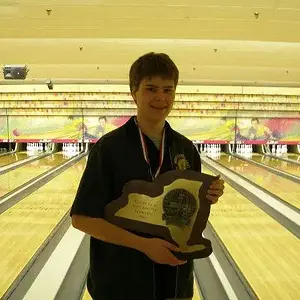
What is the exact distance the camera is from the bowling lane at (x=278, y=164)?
841 cm

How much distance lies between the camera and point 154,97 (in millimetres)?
1203

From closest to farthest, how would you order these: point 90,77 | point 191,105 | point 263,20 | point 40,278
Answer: point 40,278
point 263,20
point 90,77
point 191,105

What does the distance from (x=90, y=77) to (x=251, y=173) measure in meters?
4.30

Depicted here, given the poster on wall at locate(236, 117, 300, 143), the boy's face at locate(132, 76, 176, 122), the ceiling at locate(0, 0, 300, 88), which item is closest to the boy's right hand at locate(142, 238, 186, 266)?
the boy's face at locate(132, 76, 176, 122)

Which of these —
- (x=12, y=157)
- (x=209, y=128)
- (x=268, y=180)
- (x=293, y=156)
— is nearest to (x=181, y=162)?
(x=268, y=180)

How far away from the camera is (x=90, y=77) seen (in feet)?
30.8

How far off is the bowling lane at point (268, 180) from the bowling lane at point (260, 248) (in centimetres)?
84

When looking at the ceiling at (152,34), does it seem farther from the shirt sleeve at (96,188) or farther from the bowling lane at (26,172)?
the shirt sleeve at (96,188)

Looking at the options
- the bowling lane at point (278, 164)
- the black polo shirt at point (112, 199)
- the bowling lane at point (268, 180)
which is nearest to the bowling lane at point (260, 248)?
the bowling lane at point (268, 180)

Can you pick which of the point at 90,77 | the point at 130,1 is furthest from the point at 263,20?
the point at 90,77

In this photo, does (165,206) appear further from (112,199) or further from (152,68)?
(152,68)

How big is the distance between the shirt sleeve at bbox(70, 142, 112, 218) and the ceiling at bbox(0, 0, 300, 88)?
3.22m

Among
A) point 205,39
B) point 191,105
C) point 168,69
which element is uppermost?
point 205,39

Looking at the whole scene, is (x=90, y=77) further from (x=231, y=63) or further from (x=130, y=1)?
(x=130, y=1)
